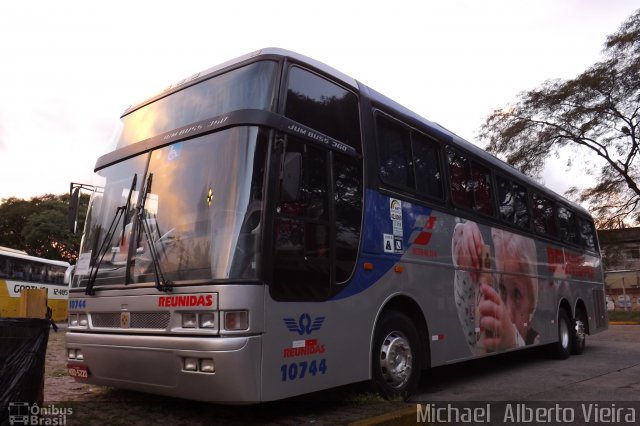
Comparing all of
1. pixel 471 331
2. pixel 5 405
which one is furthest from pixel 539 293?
pixel 5 405

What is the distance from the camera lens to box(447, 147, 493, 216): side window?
24.4ft

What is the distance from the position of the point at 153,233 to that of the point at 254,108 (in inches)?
56.7

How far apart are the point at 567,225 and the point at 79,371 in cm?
1075

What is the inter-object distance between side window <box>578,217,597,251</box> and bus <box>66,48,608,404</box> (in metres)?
7.67

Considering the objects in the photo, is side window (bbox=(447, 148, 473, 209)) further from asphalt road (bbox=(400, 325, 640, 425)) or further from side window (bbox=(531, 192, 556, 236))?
side window (bbox=(531, 192, 556, 236))

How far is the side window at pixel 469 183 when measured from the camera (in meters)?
7.44

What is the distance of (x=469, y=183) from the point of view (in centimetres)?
784

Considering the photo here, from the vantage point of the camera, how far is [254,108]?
15.1 feet

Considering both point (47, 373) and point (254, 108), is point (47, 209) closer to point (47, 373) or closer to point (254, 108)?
point (47, 373)

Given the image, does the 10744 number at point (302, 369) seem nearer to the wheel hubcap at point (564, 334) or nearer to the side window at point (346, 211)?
the side window at point (346, 211)

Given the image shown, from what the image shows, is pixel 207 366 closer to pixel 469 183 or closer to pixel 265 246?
pixel 265 246

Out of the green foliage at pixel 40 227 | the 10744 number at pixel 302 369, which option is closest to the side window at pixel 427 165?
the 10744 number at pixel 302 369

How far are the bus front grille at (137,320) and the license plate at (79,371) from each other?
1.53 feet

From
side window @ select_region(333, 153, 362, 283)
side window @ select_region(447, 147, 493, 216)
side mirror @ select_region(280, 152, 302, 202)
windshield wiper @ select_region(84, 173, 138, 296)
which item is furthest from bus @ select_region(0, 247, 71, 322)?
side mirror @ select_region(280, 152, 302, 202)
